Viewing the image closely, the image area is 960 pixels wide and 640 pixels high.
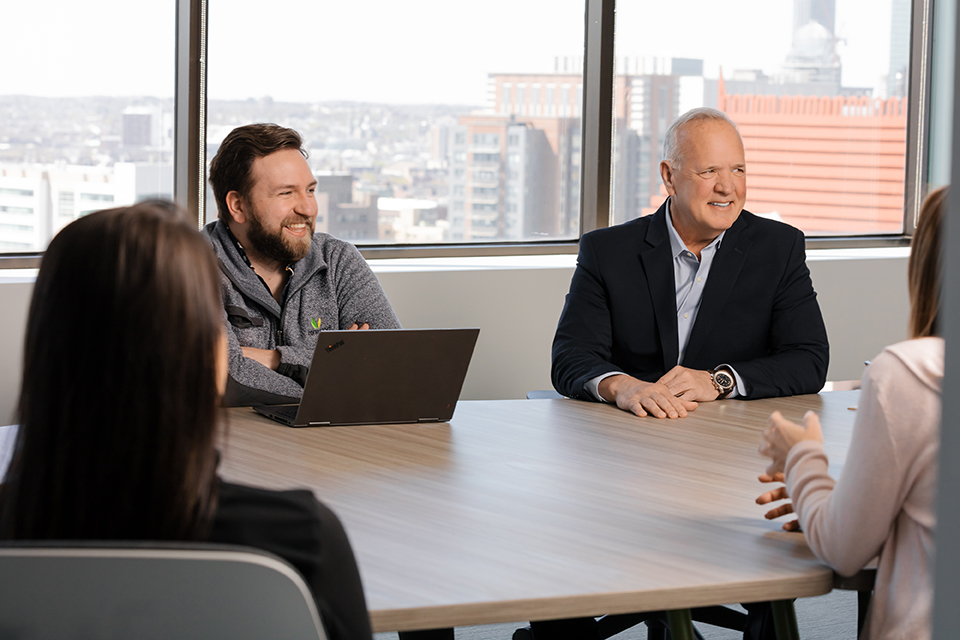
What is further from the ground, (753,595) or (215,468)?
(215,468)

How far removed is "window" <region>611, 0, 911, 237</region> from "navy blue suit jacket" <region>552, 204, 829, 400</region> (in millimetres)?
1565

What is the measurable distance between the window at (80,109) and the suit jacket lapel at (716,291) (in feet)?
6.71

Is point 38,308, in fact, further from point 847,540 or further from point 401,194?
point 401,194

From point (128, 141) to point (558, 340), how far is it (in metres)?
1.92

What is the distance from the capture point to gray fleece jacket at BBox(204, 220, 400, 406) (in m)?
2.51

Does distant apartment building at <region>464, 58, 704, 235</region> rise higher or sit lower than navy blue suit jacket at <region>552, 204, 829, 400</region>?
higher

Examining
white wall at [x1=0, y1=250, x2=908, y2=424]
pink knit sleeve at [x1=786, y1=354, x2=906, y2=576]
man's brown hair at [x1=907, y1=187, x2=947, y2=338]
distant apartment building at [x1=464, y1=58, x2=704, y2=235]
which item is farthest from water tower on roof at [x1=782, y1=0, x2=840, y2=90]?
pink knit sleeve at [x1=786, y1=354, x2=906, y2=576]

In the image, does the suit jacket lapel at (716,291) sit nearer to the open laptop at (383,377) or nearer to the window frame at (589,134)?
the open laptop at (383,377)

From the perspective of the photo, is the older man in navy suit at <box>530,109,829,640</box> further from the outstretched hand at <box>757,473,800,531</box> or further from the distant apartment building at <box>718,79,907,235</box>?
the distant apartment building at <box>718,79,907,235</box>

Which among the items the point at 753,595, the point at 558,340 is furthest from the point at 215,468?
the point at 558,340

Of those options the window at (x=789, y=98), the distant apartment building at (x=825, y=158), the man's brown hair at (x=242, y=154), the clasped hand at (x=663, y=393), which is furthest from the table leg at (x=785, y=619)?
the distant apartment building at (x=825, y=158)

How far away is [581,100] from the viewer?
415 centimetres

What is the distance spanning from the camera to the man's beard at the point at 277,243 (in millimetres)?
2660

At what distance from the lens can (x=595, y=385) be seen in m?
2.34
